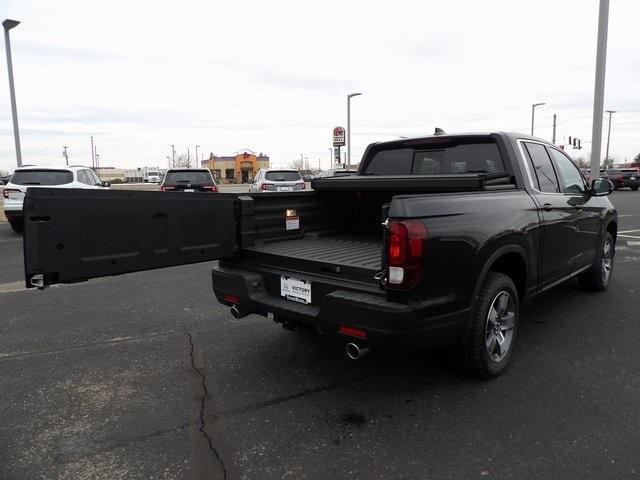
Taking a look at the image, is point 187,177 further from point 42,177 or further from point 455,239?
point 455,239

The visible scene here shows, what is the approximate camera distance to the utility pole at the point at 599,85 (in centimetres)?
1131

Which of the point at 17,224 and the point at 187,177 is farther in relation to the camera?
the point at 187,177

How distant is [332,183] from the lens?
4.54m

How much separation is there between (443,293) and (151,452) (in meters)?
1.93

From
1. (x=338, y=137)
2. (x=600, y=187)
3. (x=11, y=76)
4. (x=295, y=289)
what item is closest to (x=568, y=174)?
(x=600, y=187)

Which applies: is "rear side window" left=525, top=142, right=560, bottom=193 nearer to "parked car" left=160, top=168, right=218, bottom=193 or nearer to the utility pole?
the utility pole

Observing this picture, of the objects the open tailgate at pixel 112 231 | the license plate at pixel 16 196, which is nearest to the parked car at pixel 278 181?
the license plate at pixel 16 196

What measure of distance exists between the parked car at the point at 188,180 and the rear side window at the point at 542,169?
1101cm

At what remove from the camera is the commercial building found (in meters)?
81.1

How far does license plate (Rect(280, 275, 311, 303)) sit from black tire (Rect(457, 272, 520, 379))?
112cm

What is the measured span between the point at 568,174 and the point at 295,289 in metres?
3.43

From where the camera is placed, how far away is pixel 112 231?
2.95 meters

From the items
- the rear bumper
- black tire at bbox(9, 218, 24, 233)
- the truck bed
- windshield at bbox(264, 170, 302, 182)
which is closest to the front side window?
the truck bed

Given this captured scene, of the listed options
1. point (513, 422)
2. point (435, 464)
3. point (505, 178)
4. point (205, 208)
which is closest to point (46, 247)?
point (205, 208)
